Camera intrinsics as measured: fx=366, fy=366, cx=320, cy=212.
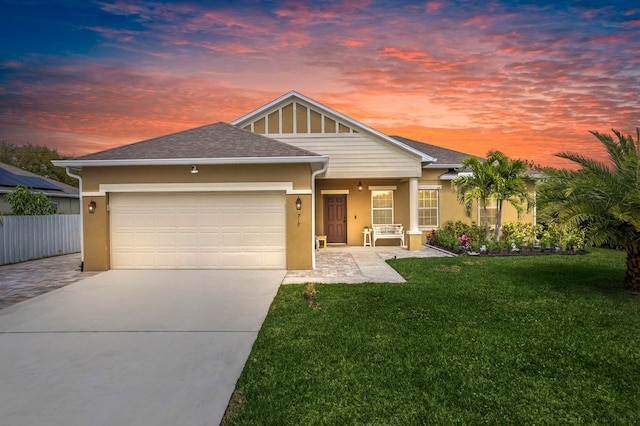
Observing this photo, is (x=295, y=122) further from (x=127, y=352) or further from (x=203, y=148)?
(x=127, y=352)

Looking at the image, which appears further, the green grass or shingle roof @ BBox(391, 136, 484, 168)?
shingle roof @ BBox(391, 136, 484, 168)

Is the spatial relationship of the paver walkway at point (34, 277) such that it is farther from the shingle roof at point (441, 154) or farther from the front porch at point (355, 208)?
the shingle roof at point (441, 154)

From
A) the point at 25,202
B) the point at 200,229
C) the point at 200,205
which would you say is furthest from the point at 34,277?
the point at 25,202

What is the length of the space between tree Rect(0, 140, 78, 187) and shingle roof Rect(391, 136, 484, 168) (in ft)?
124

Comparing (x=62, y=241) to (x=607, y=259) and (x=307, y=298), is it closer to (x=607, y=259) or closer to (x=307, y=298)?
(x=307, y=298)

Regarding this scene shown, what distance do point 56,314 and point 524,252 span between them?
13.7 meters

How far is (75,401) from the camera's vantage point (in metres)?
3.59

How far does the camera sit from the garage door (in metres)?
10.6

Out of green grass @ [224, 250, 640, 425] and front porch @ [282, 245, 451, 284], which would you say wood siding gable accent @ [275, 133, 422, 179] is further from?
green grass @ [224, 250, 640, 425]

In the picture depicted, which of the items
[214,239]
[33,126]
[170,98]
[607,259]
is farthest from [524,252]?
[33,126]

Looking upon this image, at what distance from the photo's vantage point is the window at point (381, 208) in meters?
16.7

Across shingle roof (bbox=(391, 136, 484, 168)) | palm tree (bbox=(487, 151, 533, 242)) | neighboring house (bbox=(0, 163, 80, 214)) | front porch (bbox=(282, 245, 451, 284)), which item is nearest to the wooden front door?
front porch (bbox=(282, 245, 451, 284))

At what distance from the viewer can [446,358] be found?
14.8 feet

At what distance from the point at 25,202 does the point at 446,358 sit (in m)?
15.7
